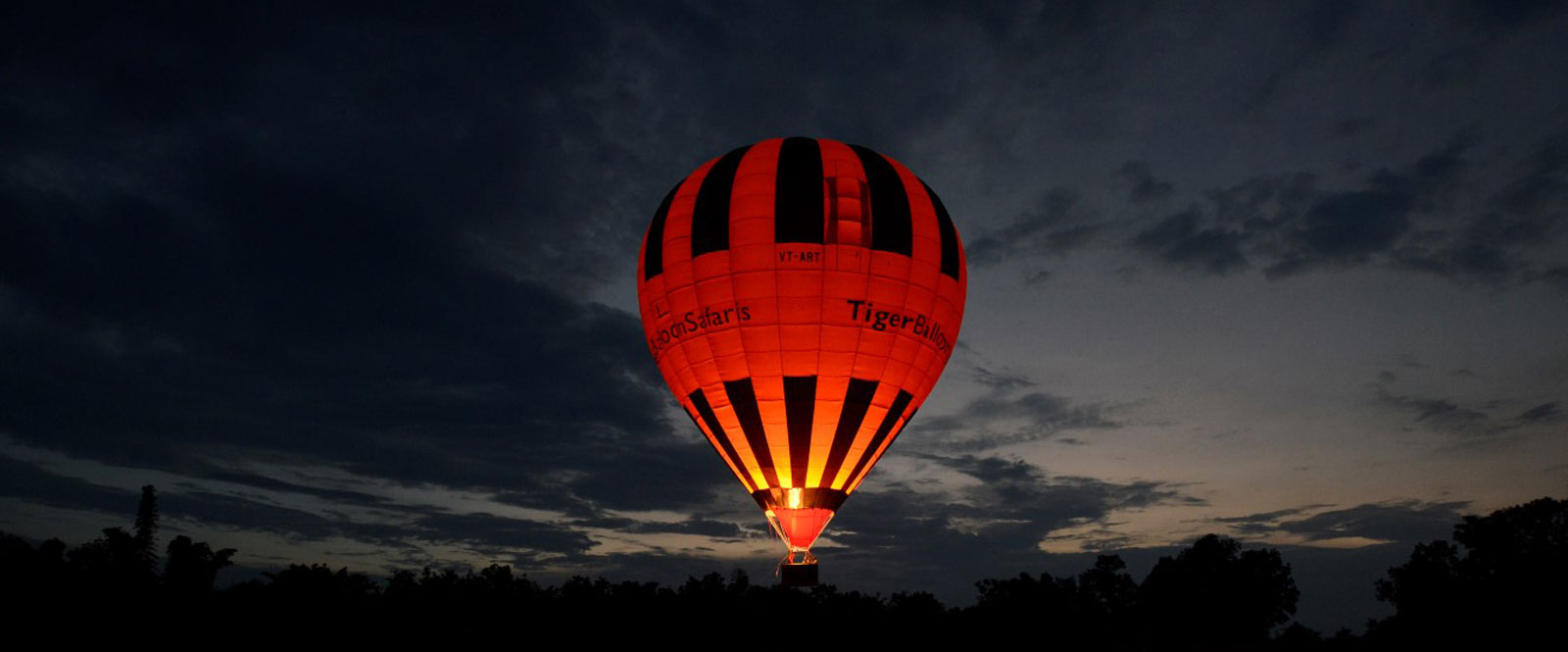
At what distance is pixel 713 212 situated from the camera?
2580 cm

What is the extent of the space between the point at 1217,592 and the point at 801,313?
131 feet

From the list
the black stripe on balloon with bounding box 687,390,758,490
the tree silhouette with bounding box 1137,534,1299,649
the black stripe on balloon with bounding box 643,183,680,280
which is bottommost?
the tree silhouette with bounding box 1137,534,1299,649

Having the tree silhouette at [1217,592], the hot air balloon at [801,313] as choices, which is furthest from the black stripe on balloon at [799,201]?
the tree silhouette at [1217,592]

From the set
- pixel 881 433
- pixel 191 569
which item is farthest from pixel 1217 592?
pixel 191 569

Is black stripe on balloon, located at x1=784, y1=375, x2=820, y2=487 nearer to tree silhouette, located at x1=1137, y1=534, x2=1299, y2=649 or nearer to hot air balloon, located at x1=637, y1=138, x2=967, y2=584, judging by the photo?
hot air balloon, located at x1=637, y1=138, x2=967, y2=584

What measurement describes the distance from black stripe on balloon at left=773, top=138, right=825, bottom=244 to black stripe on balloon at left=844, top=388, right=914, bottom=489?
4777 mm

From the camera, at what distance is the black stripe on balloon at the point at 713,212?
25562mm

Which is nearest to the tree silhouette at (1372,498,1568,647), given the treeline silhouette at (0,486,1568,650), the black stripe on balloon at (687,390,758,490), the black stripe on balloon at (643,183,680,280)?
the treeline silhouette at (0,486,1568,650)

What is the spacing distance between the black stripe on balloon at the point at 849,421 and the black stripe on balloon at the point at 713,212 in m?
4.78

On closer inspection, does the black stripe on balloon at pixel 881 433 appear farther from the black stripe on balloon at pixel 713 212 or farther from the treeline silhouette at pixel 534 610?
the black stripe on balloon at pixel 713 212

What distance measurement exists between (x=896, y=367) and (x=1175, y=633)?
106 feet

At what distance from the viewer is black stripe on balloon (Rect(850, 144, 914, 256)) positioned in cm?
2539

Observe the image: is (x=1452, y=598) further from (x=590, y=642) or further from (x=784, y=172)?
(x=590, y=642)

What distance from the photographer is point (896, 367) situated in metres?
25.9
